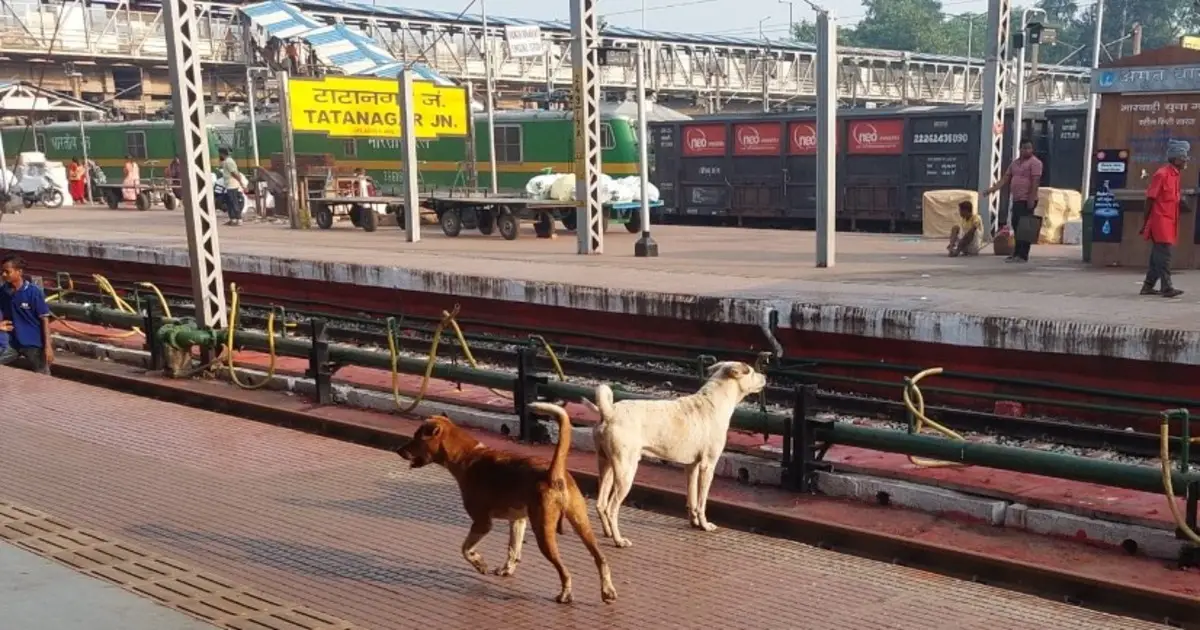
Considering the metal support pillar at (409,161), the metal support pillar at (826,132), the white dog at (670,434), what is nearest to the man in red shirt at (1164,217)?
the metal support pillar at (826,132)

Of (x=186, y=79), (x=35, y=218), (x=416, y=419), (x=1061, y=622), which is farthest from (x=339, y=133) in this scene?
(x=1061, y=622)

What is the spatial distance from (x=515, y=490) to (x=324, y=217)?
22273 mm

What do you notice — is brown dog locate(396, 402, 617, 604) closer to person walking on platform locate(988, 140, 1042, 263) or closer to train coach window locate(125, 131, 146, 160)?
person walking on platform locate(988, 140, 1042, 263)

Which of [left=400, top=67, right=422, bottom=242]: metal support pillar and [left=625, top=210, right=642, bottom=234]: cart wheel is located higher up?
[left=400, top=67, right=422, bottom=242]: metal support pillar

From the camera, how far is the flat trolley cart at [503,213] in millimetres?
22812

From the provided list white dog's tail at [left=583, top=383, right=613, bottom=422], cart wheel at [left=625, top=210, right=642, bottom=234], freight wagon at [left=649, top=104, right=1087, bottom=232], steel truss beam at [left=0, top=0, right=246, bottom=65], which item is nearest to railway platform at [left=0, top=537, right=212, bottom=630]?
white dog's tail at [left=583, top=383, right=613, bottom=422]

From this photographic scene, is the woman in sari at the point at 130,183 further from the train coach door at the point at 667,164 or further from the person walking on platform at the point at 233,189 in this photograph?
the train coach door at the point at 667,164

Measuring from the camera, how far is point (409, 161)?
22.1 metres

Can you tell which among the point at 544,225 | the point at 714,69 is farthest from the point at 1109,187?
the point at 714,69

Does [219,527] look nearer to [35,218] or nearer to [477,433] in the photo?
[477,433]

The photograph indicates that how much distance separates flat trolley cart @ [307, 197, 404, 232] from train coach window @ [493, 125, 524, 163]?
466 cm

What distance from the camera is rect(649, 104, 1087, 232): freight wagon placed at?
26.0m

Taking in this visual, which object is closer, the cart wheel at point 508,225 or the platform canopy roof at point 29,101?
the cart wheel at point 508,225

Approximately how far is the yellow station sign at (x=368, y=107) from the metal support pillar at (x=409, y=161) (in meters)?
2.38
